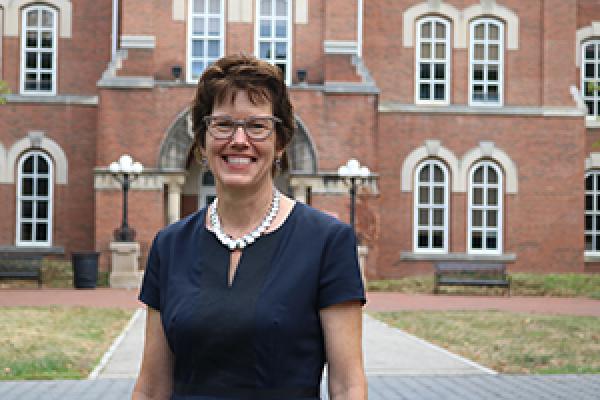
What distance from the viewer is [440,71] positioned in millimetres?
26875

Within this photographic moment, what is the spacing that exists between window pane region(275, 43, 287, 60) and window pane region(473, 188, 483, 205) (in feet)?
22.1

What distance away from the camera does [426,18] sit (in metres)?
26.9

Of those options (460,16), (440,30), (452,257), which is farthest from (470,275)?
(460,16)

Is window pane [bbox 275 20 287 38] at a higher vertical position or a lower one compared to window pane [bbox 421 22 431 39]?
lower

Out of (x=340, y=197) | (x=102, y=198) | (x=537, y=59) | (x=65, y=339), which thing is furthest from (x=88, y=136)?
(x=65, y=339)

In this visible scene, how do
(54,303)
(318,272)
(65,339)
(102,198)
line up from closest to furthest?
(318,272) → (65,339) → (54,303) → (102,198)

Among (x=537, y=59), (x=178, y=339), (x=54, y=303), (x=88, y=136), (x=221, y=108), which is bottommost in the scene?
(x=54, y=303)

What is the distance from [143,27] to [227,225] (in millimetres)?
22306

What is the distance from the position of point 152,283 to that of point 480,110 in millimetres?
24524

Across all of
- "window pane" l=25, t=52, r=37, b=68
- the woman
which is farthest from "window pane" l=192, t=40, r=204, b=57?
the woman

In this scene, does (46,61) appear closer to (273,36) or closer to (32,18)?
(32,18)

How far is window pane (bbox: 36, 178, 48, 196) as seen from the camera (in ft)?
86.8

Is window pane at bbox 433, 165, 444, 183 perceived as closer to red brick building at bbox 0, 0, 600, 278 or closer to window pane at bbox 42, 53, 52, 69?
red brick building at bbox 0, 0, 600, 278

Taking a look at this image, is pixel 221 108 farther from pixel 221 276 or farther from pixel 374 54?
pixel 374 54
